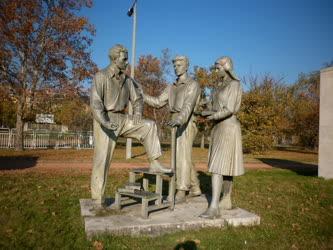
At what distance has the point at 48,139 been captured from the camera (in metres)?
24.7

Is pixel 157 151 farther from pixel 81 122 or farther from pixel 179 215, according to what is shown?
pixel 81 122

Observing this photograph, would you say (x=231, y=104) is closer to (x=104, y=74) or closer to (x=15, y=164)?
(x=104, y=74)

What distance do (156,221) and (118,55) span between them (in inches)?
106

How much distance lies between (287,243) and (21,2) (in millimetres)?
19651

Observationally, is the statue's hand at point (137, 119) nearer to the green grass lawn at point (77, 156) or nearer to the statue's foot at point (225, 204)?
the statue's foot at point (225, 204)

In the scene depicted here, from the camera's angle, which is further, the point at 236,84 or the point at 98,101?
the point at 236,84

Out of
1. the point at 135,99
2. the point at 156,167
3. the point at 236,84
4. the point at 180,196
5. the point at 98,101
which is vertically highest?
the point at 236,84

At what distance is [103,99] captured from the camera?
17.8 ft

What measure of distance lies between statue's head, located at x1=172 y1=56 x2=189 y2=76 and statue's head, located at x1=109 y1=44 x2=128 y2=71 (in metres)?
1.29

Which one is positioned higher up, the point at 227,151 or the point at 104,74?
the point at 104,74

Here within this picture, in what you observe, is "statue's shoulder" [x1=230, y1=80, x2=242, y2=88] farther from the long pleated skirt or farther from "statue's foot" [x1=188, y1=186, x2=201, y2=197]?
"statue's foot" [x1=188, y1=186, x2=201, y2=197]

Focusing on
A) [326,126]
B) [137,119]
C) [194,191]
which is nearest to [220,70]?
[137,119]

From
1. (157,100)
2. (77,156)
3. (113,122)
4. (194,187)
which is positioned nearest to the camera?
(113,122)

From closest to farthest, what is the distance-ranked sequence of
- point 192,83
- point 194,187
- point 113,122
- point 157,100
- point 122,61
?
1. point 113,122
2. point 122,61
3. point 192,83
4. point 157,100
5. point 194,187
